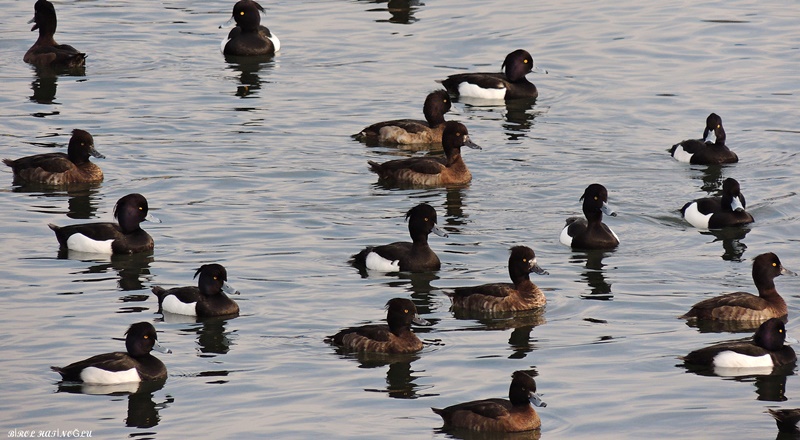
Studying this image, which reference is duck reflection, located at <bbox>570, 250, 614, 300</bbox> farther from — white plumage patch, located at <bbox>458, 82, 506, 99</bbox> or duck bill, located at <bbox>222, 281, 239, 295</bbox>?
white plumage patch, located at <bbox>458, 82, 506, 99</bbox>

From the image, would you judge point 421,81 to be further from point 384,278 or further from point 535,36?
point 384,278

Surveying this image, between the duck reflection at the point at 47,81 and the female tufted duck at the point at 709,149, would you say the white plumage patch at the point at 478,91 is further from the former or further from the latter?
the duck reflection at the point at 47,81

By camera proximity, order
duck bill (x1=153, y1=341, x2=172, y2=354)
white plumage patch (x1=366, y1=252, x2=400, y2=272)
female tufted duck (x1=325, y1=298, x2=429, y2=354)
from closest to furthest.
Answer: duck bill (x1=153, y1=341, x2=172, y2=354) < female tufted duck (x1=325, y1=298, x2=429, y2=354) < white plumage patch (x1=366, y1=252, x2=400, y2=272)

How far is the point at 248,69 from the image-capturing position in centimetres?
2877

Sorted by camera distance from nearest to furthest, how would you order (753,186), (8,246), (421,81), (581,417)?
1. (581,417)
2. (8,246)
3. (753,186)
4. (421,81)

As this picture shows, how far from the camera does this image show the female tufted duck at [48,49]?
2802 cm

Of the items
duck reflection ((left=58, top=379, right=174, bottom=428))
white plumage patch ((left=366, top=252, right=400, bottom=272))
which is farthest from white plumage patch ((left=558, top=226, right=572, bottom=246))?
duck reflection ((left=58, top=379, right=174, bottom=428))

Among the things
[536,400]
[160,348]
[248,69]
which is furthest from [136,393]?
[248,69]

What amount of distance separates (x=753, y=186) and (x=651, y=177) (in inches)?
58.9

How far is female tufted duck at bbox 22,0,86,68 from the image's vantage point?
28016mm

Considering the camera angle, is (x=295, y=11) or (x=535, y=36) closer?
(x=535, y=36)

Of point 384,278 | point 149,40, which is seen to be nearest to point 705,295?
point 384,278

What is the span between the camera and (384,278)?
16781 millimetres

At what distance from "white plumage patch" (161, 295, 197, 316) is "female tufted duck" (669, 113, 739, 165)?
9853mm
